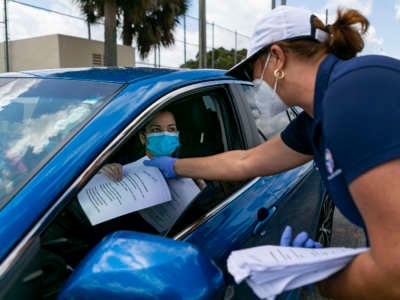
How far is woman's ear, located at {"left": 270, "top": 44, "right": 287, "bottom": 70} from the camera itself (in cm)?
142

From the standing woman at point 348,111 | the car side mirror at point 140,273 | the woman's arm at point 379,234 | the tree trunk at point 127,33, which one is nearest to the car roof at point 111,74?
the standing woman at point 348,111

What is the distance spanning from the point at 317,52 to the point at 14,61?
48.8ft

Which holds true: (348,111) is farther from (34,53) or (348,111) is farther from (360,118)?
(34,53)

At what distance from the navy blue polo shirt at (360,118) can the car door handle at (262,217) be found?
0.65 meters

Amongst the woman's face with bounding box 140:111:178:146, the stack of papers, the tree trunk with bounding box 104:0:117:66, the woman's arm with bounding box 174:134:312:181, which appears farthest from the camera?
the tree trunk with bounding box 104:0:117:66

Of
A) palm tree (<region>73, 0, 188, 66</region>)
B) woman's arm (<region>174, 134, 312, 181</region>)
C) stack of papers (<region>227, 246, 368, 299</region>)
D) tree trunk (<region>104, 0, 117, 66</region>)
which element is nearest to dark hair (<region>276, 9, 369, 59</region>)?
woman's arm (<region>174, 134, 312, 181</region>)

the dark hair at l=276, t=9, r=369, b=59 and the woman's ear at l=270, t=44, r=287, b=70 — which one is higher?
the dark hair at l=276, t=9, r=369, b=59

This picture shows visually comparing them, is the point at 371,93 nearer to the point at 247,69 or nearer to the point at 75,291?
the point at 247,69

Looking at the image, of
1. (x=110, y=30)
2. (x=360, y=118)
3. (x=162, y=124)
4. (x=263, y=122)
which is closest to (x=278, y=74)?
(x=360, y=118)

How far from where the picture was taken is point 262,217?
6.15ft

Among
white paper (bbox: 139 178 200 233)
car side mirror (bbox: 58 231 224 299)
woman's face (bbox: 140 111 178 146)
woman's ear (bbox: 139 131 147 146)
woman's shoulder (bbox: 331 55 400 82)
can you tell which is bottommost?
white paper (bbox: 139 178 200 233)

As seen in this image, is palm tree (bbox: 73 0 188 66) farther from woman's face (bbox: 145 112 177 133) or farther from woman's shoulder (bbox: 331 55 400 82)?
woman's shoulder (bbox: 331 55 400 82)

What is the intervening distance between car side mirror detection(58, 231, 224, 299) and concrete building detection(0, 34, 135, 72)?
572 inches

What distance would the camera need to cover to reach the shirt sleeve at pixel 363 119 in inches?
38.4
